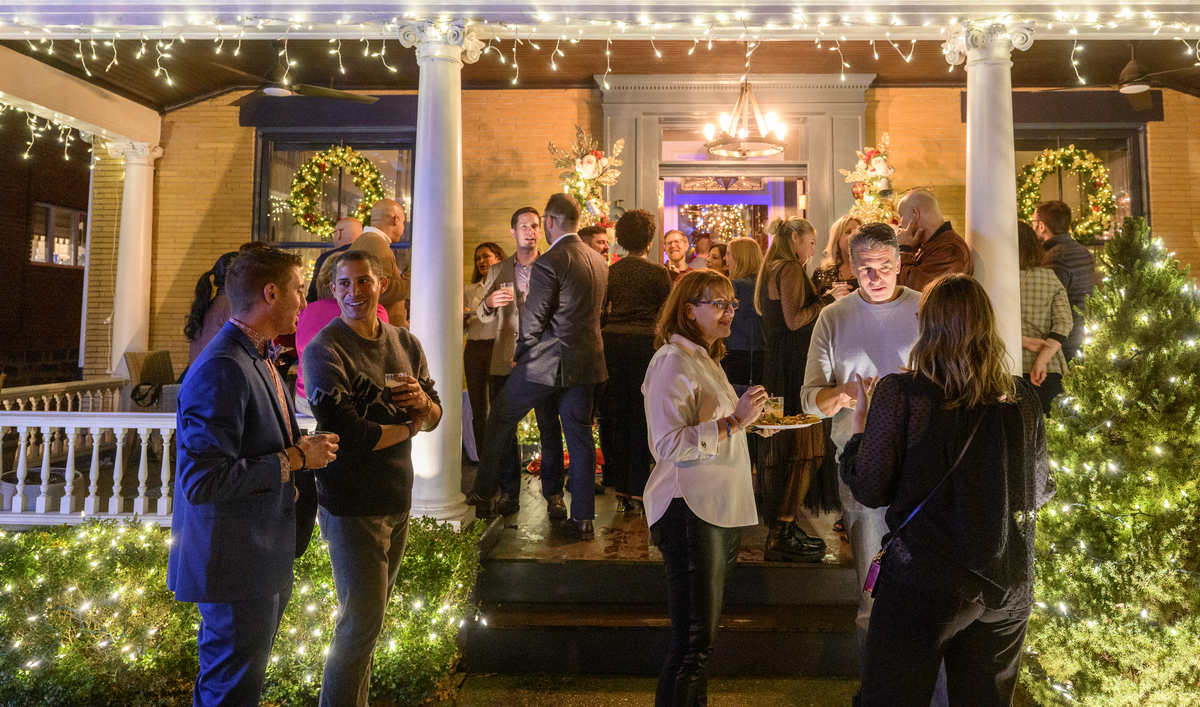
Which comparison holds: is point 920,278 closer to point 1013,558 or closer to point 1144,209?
Answer: point 1013,558

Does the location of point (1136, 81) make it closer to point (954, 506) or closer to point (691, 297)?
point (691, 297)

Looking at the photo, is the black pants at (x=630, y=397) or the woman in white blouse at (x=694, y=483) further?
the black pants at (x=630, y=397)

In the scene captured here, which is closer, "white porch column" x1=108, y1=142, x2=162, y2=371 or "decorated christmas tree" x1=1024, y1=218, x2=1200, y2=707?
"decorated christmas tree" x1=1024, y1=218, x2=1200, y2=707

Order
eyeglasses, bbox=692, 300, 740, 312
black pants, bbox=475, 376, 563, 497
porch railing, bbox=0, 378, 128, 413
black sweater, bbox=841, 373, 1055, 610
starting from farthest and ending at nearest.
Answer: porch railing, bbox=0, 378, 128, 413 → black pants, bbox=475, 376, 563, 497 → eyeglasses, bbox=692, 300, 740, 312 → black sweater, bbox=841, 373, 1055, 610

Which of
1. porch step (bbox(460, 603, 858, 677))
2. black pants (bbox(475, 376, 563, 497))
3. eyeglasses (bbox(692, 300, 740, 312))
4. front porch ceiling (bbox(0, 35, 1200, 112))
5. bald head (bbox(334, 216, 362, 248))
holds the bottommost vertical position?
porch step (bbox(460, 603, 858, 677))

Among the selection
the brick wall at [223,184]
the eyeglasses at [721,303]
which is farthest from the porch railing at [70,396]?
the eyeglasses at [721,303]

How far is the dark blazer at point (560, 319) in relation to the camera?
473cm

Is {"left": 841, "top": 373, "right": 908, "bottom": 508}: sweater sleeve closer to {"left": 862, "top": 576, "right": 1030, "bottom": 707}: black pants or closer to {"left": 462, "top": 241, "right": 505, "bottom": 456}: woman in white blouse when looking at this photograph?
{"left": 862, "top": 576, "right": 1030, "bottom": 707}: black pants

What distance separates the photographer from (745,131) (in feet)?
19.7

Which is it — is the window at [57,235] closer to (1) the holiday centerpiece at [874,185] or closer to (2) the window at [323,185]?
(2) the window at [323,185]

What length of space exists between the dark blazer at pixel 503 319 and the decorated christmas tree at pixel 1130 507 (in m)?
3.70

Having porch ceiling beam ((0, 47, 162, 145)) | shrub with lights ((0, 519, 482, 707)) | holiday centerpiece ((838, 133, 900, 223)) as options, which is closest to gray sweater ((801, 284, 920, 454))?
shrub with lights ((0, 519, 482, 707))

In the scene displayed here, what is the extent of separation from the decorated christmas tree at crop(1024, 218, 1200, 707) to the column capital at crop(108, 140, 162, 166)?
9.79 m

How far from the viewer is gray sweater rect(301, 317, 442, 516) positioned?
106 inches
